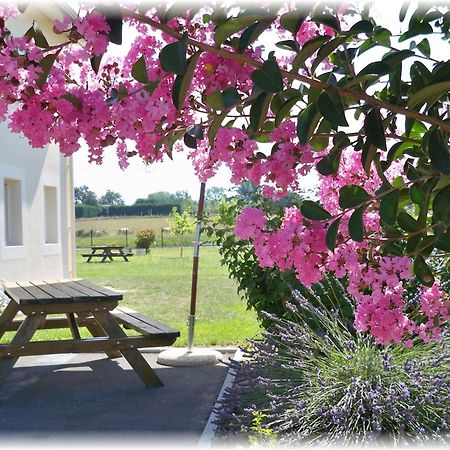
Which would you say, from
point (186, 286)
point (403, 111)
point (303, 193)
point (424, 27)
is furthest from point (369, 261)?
point (186, 286)

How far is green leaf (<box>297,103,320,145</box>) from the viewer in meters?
1.21

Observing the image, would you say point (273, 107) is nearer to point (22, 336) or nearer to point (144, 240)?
point (22, 336)

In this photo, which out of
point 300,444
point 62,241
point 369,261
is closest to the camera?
point 369,261

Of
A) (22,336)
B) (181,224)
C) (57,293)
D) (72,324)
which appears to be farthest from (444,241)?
(181,224)

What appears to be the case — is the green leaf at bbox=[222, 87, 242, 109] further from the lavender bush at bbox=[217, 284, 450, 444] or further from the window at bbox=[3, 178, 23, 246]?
the window at bbox=[3, 178, 23, 246]

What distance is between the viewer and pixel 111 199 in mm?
51656

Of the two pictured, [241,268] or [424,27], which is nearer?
[424,27]

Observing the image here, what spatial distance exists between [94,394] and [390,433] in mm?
2215

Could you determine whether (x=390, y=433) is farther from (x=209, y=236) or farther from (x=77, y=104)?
(x=209, y=236)

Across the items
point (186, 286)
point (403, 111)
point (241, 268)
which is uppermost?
point (403, 111)

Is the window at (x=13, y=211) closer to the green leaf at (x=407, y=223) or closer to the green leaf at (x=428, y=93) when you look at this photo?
the green leaf at (x=407, y=223)

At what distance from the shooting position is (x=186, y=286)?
47.2 feet

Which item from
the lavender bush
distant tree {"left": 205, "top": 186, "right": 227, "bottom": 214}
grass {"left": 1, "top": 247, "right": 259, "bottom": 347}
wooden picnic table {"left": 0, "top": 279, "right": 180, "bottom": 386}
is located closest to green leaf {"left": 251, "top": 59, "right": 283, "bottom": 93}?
the lavender bush

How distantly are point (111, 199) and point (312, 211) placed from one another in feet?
168
